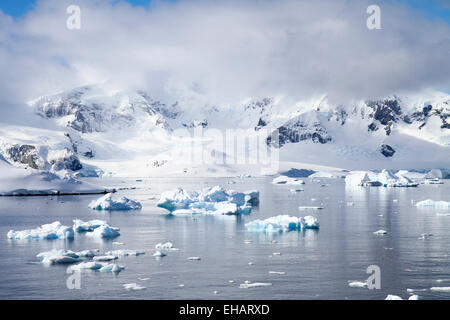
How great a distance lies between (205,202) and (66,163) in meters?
123

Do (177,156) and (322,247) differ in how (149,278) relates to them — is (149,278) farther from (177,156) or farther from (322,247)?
(177,156)

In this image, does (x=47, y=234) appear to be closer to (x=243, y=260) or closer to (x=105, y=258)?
(x=105, y=258)

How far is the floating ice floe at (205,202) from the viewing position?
49.4 m

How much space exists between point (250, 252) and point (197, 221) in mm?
15174

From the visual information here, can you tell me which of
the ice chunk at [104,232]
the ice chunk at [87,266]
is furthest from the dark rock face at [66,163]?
the ice chunk at [87,266]

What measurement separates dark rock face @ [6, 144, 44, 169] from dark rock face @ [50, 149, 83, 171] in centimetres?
374

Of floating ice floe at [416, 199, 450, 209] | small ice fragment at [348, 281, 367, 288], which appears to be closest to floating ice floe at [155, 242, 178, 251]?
small ice fragment at [348, 281, 367, 288]

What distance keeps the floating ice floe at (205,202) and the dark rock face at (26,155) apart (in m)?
114

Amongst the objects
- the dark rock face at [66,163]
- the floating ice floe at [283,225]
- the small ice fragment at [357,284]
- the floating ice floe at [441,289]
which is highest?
the dark rock face at [66,163]

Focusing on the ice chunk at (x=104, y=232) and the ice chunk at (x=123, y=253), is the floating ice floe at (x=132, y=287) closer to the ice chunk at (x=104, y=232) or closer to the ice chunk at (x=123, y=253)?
the ice chunk at (x=123, y=253)

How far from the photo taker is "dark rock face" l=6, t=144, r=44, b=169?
162 meters

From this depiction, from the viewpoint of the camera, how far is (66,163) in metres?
167
